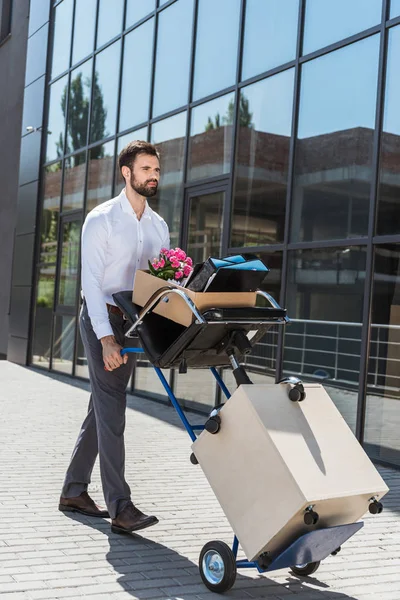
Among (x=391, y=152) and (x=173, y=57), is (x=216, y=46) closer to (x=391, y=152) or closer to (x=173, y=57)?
(x=173, y=57)

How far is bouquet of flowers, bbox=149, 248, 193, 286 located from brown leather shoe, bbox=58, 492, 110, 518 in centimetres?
169

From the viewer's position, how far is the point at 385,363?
297 inches

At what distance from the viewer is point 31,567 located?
392 centimetres

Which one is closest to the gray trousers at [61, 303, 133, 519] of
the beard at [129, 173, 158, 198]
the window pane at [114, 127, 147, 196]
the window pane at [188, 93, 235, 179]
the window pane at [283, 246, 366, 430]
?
the beard at [129, 173, 158, 198]

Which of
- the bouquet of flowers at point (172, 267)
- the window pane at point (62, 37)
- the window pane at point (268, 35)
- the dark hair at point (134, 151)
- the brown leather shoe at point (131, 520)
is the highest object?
the window pane at point (62, 37)

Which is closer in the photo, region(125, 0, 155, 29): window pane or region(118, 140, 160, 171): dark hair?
region(118, 140, 160, 171): dark hair

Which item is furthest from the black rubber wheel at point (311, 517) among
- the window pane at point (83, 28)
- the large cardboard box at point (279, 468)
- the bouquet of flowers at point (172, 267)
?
the window pane at point (83, 28)

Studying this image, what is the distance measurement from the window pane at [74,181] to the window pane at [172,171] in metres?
3.28

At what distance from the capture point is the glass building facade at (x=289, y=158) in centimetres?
769

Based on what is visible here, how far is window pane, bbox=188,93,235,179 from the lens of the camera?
33.6 feet

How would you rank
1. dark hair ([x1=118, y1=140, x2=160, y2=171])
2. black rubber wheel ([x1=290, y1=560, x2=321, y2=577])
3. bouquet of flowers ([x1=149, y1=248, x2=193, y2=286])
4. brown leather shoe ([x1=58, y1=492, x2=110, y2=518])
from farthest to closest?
brown leather shoe ([x1=58, y1=492, x2=110, y2=518])
dark hair ([x1=118, y1=140, x2=160, y2=171])
bouquet of flowers ([x1=149, y1=248, x2=193, y2=286])
black rubber wheel ([x1=290, y1=560, x2=321, y2=577])

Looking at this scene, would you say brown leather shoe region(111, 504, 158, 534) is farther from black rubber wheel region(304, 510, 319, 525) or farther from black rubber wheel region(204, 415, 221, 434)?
black rubber wheel region(304, 510, 319, 525)

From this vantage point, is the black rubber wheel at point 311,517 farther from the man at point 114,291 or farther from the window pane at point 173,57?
the window pane at point 173,57

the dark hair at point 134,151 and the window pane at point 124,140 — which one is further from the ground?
the window pane at point 124,140
